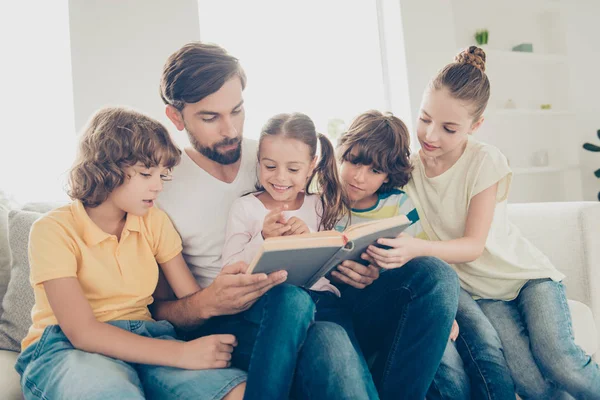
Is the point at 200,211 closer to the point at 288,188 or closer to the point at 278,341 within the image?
the point at 288,188

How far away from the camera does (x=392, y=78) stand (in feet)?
12.3

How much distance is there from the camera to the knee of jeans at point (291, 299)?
1198mm

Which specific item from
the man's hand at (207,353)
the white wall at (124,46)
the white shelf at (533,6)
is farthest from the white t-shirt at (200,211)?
the white shelf at (533,6)

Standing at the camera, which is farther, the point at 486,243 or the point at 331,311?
the point at 486,243

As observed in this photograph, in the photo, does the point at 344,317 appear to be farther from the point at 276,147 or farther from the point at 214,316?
the point at 276,147

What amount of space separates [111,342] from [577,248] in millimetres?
1628

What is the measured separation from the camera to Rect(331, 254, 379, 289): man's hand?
1.42m

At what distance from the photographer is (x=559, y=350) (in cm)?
150

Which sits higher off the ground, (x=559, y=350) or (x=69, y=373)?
(x=69, y=373)

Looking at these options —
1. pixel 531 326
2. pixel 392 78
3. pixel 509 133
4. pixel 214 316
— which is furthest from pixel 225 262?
pixel 509 133

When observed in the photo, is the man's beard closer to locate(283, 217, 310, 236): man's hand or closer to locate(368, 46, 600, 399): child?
locate(283, 217, 310, 236): man's hand

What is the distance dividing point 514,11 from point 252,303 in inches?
156

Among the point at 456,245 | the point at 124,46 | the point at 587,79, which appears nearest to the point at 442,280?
the point at 456,245

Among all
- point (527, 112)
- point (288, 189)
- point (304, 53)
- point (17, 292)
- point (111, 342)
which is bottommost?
point (111, 342)
